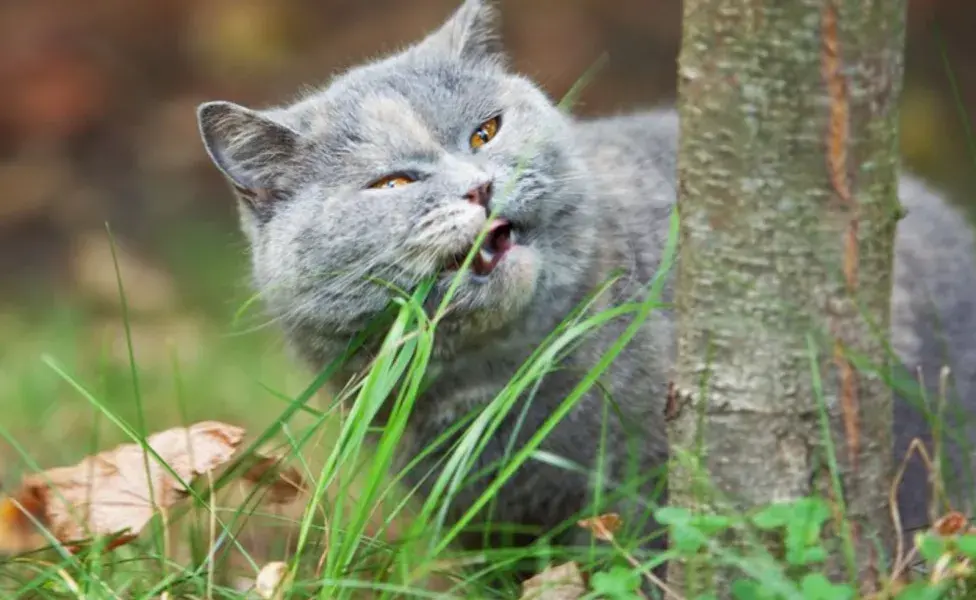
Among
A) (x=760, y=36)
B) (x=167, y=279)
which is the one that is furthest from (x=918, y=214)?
(x=167, y=279)

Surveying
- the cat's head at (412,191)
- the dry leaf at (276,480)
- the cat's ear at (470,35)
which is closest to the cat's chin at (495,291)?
the cat's head at (412,191)

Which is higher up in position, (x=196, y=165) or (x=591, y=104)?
(x=591, y=104)

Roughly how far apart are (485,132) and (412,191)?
0.23m

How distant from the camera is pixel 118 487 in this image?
1.96 metres

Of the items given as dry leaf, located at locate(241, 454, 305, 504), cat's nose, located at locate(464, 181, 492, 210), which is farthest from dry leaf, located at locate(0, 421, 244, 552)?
cat's nose, located at locate(464, 181, 492, 210)

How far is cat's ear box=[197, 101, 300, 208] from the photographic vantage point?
7.12 feet

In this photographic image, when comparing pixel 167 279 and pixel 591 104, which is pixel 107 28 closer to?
pixel 167 279

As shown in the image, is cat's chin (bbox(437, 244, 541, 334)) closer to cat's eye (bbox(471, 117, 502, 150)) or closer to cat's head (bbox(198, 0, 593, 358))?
cat's head (bbox(198, 0, 593, 358))

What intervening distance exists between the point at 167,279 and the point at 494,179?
278 cm

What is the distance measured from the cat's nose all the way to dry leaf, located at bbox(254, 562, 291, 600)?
0.61 metres

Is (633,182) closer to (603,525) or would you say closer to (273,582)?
(603,525)

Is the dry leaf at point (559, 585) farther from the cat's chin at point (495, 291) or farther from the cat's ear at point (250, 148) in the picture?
the cat's ear at point (250, 148)

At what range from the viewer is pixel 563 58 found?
16.5 feet

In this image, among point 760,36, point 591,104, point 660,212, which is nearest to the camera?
point 760,36
